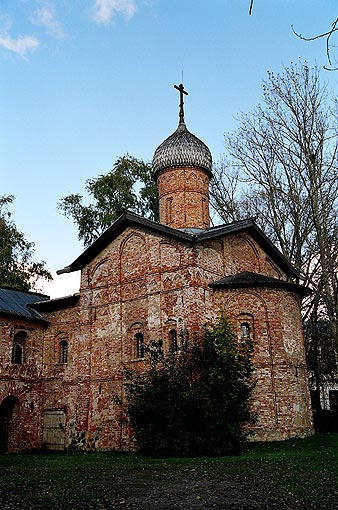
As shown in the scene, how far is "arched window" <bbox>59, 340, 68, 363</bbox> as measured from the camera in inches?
798

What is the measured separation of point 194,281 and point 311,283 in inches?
286

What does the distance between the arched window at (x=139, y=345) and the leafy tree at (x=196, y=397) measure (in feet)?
4.67

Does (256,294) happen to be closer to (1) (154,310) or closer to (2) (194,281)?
(2) (194,281)

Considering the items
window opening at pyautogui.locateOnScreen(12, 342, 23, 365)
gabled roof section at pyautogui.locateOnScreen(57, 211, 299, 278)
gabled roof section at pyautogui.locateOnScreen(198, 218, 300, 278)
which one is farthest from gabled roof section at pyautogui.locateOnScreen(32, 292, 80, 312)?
gabled roof section at pyautogui.locateOnScreen(198, 218, 300, 278)

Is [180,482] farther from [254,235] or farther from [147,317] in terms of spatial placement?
[254,235]

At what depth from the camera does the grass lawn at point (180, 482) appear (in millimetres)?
8062

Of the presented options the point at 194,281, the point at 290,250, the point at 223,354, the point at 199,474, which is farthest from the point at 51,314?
the point at 199,474

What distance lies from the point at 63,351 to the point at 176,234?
6536mm

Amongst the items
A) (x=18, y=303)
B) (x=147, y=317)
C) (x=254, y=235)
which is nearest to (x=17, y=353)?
(x=18, y=303)

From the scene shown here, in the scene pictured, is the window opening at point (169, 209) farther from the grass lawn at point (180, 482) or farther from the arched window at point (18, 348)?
the grass lawn at point (180, 482)

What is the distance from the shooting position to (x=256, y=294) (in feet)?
56.5

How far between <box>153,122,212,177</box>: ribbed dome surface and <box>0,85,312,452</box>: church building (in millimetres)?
44

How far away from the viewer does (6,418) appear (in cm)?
1916

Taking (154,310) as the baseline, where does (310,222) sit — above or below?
above
